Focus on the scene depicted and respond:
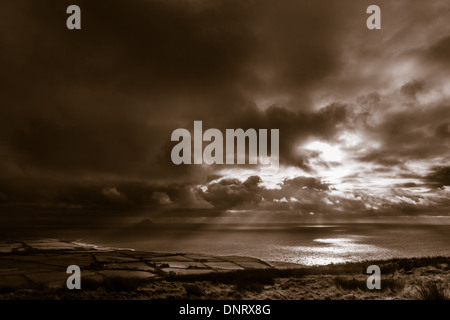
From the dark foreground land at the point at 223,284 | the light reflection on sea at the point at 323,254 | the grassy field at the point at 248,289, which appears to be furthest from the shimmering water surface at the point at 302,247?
the grassy field at the point at 248,289

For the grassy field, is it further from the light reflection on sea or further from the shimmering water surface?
the shimmering water surface

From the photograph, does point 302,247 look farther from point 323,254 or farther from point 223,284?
point 223,284

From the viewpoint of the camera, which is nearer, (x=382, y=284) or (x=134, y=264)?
(x=382, y=284)

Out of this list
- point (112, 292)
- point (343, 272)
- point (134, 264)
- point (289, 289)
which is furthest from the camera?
point (134, 264)

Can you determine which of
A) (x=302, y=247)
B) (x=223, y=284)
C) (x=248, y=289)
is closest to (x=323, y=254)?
(x=302, y=247)

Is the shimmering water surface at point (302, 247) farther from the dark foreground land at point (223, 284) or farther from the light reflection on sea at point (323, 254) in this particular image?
the dark foreground land at point (223, 284)

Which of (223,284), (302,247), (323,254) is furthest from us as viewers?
(302,247)

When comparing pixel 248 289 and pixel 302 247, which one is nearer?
pixel 248 289
